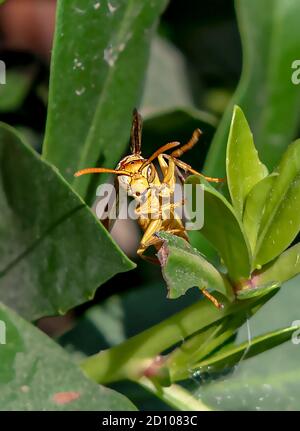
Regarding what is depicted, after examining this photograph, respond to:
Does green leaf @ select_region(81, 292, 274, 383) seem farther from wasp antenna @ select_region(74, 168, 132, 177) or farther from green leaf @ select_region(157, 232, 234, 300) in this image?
wasp antenna @ select_region(74, 168, 132, 177)

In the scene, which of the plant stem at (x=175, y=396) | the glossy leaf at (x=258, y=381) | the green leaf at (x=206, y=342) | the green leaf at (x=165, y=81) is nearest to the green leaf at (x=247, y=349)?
the green leaf at (x=206, y=342)

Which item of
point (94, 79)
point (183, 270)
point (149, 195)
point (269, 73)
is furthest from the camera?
point (269, 73)

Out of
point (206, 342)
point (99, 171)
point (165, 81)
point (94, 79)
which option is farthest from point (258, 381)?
point (165, 81)

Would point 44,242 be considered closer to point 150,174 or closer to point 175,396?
point 150,174

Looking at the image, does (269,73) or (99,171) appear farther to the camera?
(269,73)

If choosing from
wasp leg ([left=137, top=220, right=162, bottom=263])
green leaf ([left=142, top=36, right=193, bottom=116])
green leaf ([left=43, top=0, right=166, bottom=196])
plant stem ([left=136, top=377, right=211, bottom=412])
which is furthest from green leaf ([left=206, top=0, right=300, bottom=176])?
green leaf ([left=142, top=36, right=193, bottom=116])

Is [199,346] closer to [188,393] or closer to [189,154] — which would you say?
[188,393]

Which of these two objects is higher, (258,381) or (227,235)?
(227,235)
